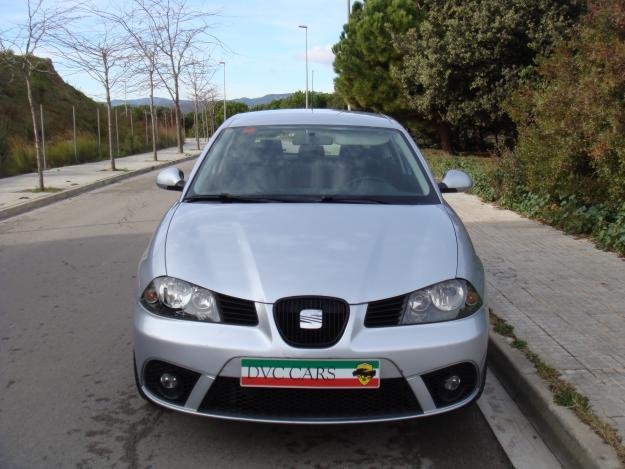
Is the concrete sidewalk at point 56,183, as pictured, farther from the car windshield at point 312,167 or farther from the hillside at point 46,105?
the hillside at point 46,105

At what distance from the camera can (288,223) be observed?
3455 mm

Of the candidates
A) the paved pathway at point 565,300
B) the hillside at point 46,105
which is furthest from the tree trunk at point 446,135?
the hillside at point 46,105

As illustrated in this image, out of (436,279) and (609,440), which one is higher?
(436,279)

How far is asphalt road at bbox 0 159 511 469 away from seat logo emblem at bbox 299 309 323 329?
698 millimetres

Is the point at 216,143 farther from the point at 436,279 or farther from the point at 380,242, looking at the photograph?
the point at 436,279

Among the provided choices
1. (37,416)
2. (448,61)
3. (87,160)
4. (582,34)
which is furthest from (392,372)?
(87,160)

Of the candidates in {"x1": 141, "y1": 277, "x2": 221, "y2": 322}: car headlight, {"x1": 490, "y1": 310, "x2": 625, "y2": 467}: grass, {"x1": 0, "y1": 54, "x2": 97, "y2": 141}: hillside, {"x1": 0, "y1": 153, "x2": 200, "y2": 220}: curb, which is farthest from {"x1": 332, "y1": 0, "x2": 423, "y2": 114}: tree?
{"x1": 141, "y1": 277, "x2": 221, "y2": 322}: car headlight

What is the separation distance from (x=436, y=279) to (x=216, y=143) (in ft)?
7.00

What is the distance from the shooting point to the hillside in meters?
31.2

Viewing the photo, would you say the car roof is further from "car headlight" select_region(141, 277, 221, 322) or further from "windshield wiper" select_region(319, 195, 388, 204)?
"car headlight" select_region(141, 277, 221, 322)

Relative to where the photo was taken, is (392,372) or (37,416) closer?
(392,372)

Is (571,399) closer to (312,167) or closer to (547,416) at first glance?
(547,416)

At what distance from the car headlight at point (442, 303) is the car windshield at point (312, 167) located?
93 cm

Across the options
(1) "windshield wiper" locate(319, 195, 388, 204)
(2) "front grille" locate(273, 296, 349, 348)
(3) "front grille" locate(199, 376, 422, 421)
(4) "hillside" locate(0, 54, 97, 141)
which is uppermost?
(4) "hillside" locate(0, 54, 97, 141)
